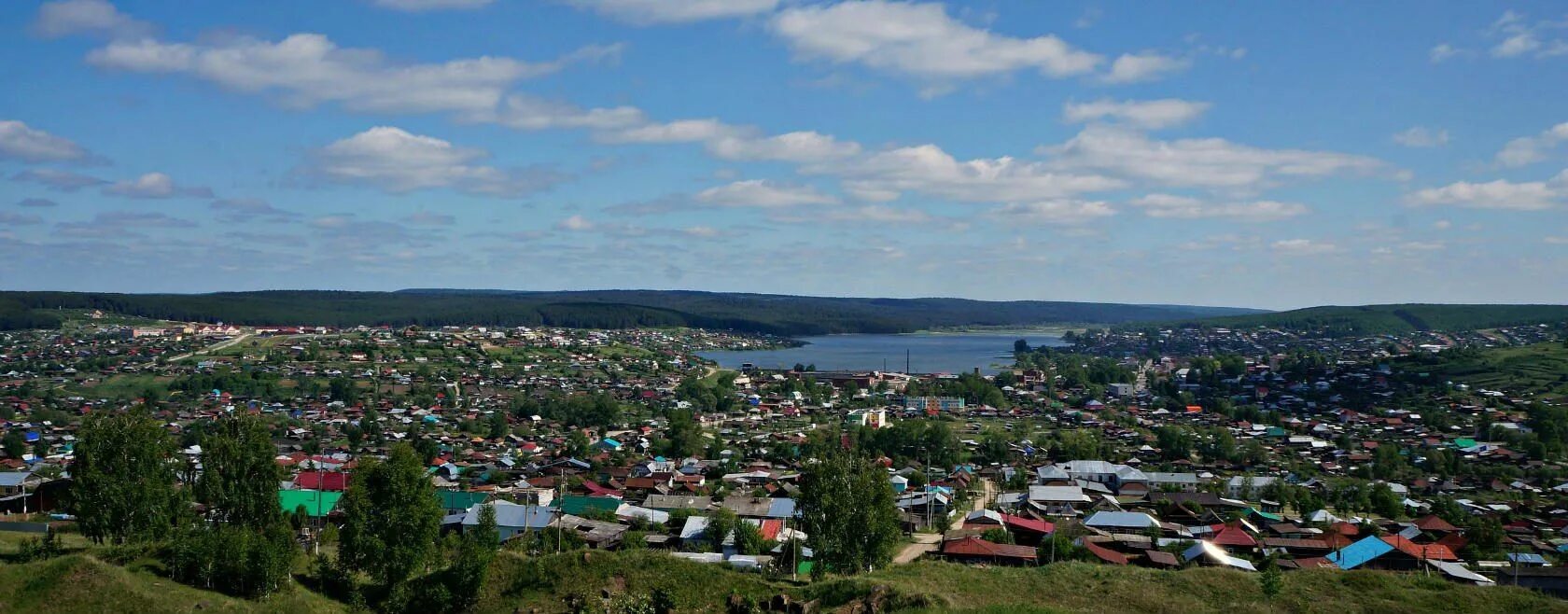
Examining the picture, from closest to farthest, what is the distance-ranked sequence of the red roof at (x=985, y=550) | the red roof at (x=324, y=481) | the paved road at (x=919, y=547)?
the red roof at (x=985, y=550)
the paved road at (x=919, y=547)
the red roof at (x=324, y=481)

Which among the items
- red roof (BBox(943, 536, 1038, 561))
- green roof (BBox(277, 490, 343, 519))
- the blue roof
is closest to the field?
the blue roof

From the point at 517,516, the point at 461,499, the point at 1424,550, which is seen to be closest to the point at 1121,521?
the point at 1424,550

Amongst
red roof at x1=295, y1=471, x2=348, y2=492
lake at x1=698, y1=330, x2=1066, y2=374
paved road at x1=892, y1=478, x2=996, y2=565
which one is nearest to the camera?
paved road at x1=892, y1=478, x2=996, y2=565

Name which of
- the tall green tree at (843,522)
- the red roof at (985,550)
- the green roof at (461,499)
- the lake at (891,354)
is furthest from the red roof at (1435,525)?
the lake at (891,354)

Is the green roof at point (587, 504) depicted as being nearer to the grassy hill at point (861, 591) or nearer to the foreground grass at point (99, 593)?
the grassy hill at point (861, 591)

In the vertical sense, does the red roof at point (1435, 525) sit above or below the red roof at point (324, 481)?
below

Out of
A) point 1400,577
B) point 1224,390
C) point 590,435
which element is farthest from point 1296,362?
point 1400,577

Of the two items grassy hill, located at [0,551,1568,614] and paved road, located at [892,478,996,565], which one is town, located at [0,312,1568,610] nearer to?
paved road, located at [892,478,996,565]
